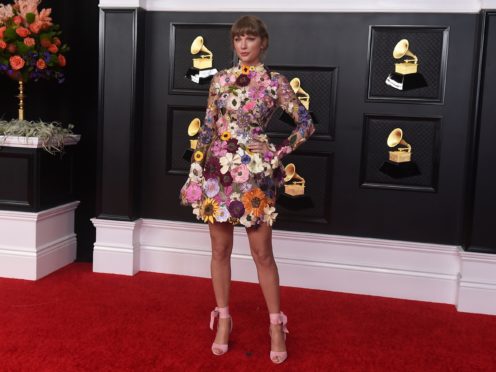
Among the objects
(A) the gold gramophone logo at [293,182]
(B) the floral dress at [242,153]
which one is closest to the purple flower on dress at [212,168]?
(B) the floral dress at [242,153]

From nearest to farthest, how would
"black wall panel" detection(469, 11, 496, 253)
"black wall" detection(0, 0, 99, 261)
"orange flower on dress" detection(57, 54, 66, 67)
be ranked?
"black wall panel" detection(469, 11, 496, 253) → "orange flower on dress" detection(57, 54, 66, 67) → "black wall" detection(0, 0, 99, 261)

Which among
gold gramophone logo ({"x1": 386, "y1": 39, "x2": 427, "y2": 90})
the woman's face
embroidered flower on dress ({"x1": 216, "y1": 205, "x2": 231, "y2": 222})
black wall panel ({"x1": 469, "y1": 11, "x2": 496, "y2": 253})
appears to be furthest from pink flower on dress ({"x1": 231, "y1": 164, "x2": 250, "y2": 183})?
black wall panel ({"x1": 469, "y1": 11, "x2": 496, "y2": 253})

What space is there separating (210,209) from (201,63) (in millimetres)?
1518

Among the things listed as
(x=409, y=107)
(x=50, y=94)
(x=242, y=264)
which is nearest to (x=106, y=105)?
(x=50, y=94)

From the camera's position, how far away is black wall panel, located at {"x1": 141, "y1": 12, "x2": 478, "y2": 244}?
3477 mm

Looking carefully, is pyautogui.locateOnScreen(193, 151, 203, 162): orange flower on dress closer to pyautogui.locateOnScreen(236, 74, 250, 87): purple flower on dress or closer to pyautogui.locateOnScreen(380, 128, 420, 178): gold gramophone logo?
pyautogui.locateOnScreen(236, 74, 250, 87): purple flower on dress

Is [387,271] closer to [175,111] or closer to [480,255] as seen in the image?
[480,255]

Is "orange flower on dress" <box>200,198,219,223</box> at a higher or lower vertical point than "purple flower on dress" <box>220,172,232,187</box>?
lower

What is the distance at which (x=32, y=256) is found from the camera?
12.1ft

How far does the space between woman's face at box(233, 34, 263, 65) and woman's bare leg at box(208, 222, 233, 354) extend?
29.1 inches

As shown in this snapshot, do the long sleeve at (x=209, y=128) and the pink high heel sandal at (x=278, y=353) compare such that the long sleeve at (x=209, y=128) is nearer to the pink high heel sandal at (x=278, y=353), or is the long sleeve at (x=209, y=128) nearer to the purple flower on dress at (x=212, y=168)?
the purple flower on dress at (x=212, y=168)

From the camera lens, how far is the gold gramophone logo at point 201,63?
12.3 feet

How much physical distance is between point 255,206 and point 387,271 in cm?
146

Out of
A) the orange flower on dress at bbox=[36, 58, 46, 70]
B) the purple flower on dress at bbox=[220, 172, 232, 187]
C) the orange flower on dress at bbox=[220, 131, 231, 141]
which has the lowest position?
the purple flower on dress at bbox=[220, 172, 232, 187]
